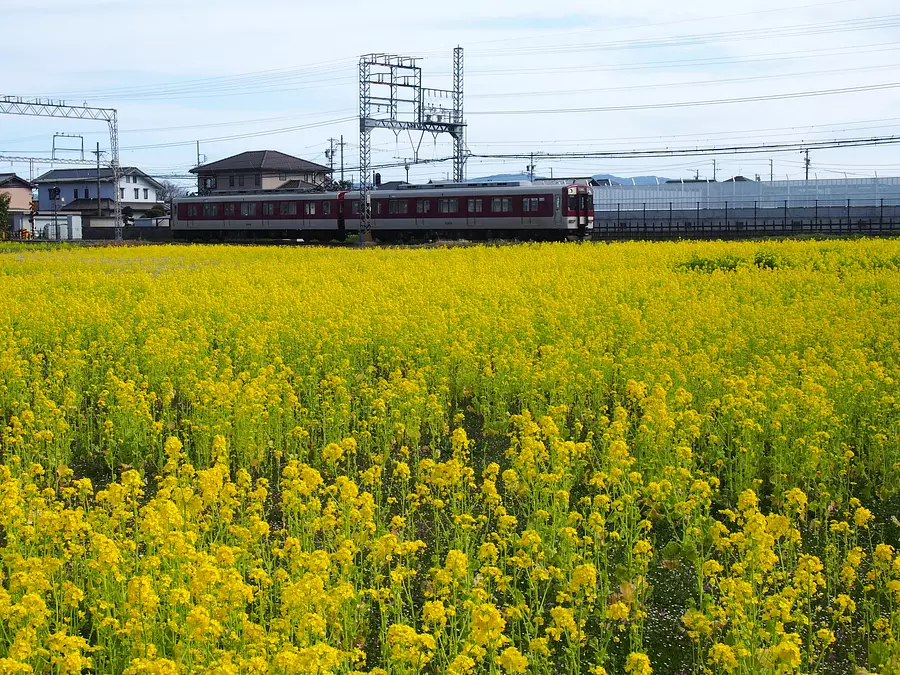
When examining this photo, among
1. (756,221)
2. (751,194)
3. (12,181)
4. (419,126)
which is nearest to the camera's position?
(419,126)

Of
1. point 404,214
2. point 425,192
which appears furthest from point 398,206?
point 425,192

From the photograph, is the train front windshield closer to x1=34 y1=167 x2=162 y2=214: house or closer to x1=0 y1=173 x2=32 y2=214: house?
x1=34 y1=167 x2=162 y2=214: house

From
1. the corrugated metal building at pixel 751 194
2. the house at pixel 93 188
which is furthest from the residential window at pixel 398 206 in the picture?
the house at pixel 93 188

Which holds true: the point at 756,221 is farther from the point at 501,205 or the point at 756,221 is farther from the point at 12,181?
the point at 12,181

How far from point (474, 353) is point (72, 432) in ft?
12.1

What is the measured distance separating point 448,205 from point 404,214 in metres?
2.15

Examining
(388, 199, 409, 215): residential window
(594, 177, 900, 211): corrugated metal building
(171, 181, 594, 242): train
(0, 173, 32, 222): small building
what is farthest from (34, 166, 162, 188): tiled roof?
(388, 199, 409, 215): residential window

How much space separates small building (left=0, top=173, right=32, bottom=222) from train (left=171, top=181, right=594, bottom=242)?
2641 centimetres

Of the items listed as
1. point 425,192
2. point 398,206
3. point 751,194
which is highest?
point 751,194

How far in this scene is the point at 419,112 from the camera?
1259 inches

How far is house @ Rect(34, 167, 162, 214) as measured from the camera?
68312 millimetres

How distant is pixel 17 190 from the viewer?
216ft

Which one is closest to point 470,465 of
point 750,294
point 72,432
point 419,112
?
point 72,432

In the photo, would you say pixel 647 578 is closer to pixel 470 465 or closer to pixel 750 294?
pixel 470 465
